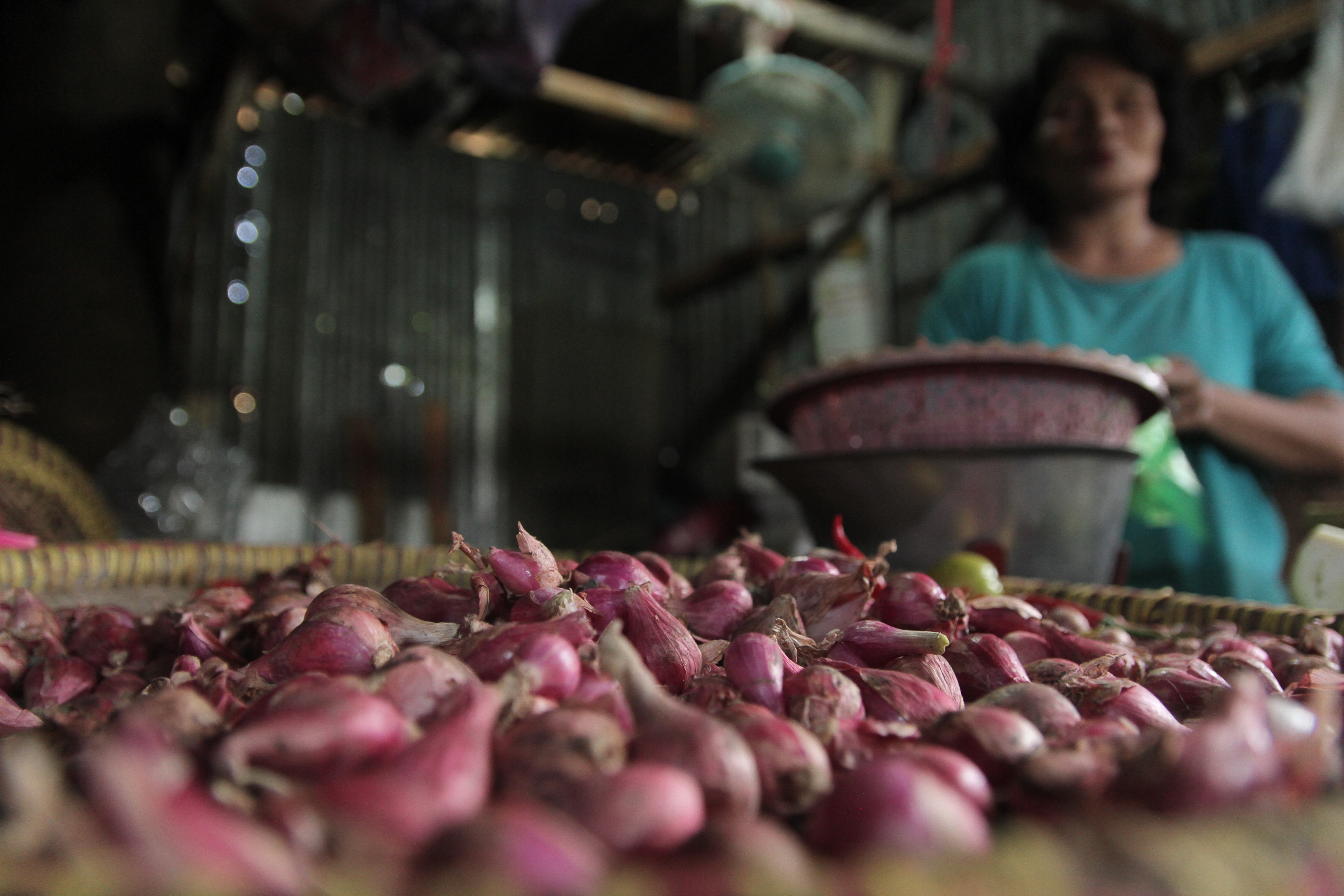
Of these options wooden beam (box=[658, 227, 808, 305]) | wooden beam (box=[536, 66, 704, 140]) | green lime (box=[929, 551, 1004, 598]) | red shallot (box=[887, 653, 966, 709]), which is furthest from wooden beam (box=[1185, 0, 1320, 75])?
red shallot (box=[887, 653, 966, 709])

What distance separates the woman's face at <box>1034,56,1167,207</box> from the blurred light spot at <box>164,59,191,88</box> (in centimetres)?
237

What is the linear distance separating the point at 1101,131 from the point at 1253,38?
103cm

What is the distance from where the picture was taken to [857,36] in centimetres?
296

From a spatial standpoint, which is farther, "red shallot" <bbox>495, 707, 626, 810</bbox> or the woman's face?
the woman's face

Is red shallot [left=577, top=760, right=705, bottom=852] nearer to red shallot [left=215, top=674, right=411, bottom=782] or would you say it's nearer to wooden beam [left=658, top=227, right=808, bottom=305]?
red shallot [left=215, top=674, right=411, bottom=782]

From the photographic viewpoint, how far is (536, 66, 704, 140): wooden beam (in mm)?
3266

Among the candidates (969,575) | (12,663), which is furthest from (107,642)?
(969,575)

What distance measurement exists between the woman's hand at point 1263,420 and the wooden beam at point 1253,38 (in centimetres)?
125

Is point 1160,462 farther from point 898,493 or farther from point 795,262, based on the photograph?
point 795,262

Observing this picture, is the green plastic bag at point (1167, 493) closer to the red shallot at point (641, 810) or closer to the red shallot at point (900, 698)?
the red shallot at point (900, 698)

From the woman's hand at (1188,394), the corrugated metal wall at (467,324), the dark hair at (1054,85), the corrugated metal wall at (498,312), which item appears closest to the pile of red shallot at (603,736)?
the woman's hand at (1188,394)

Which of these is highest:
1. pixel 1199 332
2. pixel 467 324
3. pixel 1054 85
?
pixel 1054 85

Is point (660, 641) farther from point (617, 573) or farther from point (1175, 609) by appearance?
point (1175, 609)

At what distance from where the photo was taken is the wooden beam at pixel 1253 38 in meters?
2.25
